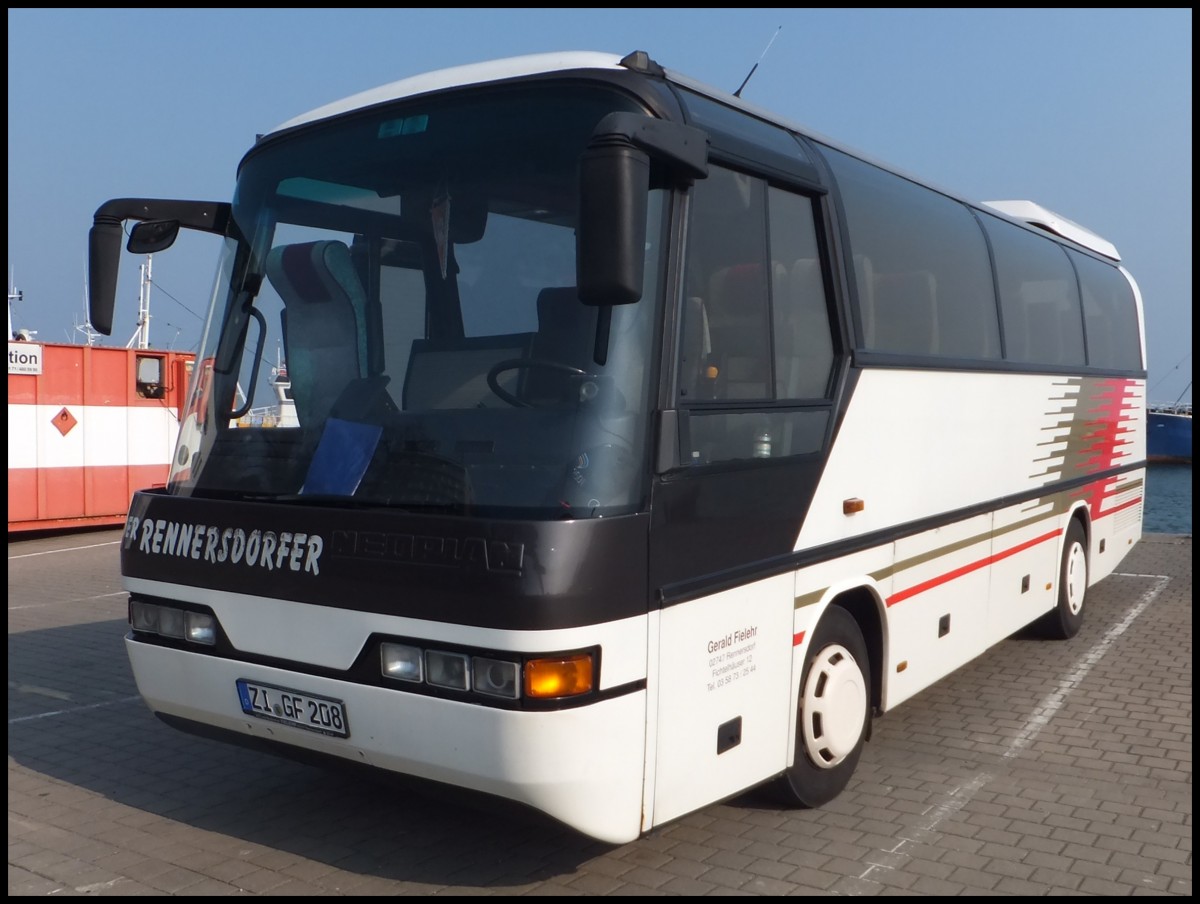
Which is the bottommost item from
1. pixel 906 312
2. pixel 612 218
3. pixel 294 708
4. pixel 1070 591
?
pixel 1070 591

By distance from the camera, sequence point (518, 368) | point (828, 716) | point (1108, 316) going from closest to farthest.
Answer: point (518, 368) → point (828, 716) → point (1108, 316)

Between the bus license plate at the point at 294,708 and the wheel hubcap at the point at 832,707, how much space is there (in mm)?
1993

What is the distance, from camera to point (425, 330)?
4512mm

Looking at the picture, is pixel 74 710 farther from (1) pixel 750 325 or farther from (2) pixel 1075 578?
(2) pixel 1075 578

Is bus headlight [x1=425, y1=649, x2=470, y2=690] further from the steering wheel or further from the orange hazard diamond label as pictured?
the orange hazard diamond label

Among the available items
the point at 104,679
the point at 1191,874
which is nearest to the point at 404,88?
the point at 1191,874

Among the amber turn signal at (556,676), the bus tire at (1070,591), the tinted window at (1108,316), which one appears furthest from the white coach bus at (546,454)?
the tinted window at (1108,316)

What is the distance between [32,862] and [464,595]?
2275 mm

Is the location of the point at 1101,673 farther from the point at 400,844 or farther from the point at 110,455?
the point at 110,455

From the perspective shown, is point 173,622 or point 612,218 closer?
point 612,218

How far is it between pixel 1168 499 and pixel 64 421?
159 ft

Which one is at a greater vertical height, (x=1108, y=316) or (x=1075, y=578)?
(x=1108, y=316)

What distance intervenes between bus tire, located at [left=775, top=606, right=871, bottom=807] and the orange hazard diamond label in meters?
14.3

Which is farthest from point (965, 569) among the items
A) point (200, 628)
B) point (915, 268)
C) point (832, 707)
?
point (200, 628)
